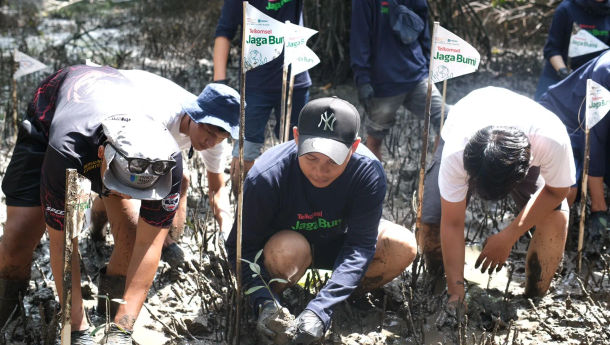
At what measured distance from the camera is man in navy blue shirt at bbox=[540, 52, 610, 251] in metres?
3.79

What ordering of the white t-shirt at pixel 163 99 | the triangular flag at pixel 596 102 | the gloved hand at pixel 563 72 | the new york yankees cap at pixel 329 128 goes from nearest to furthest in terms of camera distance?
the new york yankees cap at pixel 329 128 < the white t-shirt at pixel 163 99 < the triangular flag at pixel 596 102 < the gloved hand at pixel 563 72

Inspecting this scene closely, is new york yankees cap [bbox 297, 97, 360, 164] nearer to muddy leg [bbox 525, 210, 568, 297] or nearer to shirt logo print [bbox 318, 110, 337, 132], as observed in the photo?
shirt logo print [bbox 318, 110, 337, 132]

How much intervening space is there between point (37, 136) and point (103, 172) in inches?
21.7

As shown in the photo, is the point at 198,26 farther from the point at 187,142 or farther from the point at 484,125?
the point at 484,125

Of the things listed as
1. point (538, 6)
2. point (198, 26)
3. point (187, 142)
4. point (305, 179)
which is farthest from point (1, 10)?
point (305, 179)

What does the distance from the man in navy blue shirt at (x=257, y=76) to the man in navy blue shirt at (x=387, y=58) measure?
441 millimetres

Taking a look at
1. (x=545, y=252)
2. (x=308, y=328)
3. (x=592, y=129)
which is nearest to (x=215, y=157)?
(x=308, y=328)

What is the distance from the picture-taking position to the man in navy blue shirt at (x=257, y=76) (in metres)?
4.07

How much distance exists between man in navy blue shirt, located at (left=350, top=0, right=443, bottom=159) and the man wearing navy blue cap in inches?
61.0

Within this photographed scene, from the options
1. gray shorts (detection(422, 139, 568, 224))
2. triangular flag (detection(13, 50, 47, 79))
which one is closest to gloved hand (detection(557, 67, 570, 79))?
gray shorts (detection(422, 139, 568, 224))

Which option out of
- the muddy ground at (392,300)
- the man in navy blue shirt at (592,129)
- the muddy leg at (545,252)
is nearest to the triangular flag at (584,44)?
the man in navy blue shirt at (592,129)

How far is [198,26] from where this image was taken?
8961 mm

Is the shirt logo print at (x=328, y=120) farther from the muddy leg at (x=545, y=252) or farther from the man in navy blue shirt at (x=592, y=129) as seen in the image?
the man in navy blue shirt at (x=592, y=129)

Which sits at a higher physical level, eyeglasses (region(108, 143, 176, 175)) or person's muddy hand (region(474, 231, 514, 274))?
eyeglasses (region(108, 143, 176, 175))
